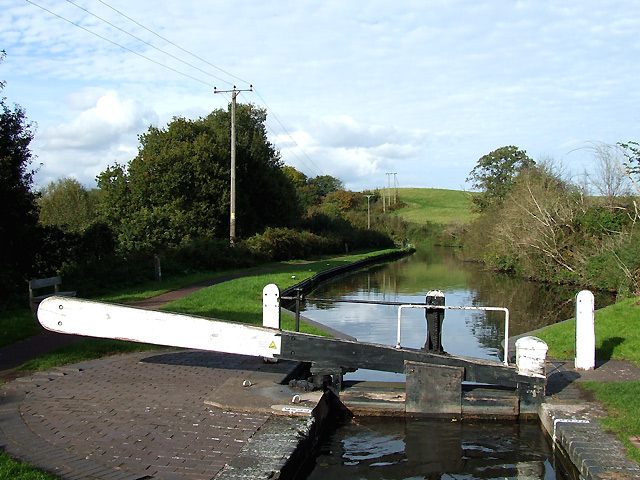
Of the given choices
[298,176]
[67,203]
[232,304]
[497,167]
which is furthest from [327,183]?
[232,304]

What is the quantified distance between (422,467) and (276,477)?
81.3 inches

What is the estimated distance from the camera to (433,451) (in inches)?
262

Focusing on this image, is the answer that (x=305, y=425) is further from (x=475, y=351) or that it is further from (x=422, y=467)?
(x=475, y=351)

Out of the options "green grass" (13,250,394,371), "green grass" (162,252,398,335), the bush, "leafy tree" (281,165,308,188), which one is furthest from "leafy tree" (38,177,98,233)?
"leafy tree" (281,165,308,188)

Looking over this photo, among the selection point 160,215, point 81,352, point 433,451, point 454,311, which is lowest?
point 454,311

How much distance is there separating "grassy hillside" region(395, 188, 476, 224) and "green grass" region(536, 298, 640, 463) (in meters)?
73.1

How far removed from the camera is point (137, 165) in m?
38.7

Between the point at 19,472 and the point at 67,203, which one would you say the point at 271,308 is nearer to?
the point at 19,472

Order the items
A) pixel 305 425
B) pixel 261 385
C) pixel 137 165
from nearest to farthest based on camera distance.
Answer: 1. pixel 305 425
2. pixel 261 385
3. pixel 137 165

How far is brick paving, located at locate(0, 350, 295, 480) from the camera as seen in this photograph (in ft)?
16.6

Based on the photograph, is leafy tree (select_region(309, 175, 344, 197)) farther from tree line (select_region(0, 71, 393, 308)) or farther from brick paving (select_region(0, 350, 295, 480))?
brick paving (select_region(0, 350, 295, 480))

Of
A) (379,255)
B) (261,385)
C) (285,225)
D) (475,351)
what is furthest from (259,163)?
(261,385)

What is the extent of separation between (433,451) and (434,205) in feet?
346

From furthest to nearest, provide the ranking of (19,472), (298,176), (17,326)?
(298,176) → (17,326) → (19,472)
